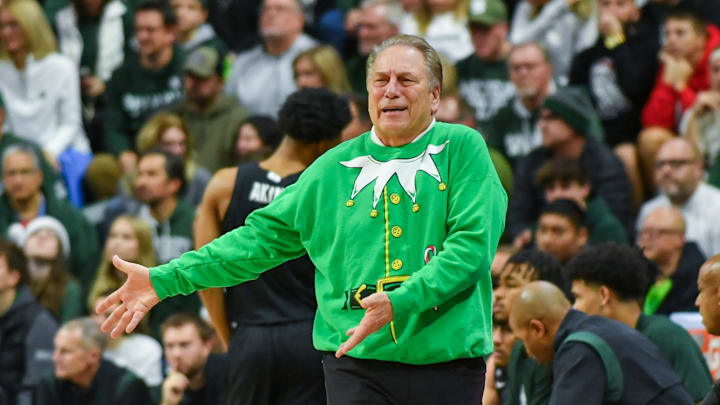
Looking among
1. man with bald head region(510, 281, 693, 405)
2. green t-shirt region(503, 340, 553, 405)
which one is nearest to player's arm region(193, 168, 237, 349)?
man with bald head region(510, 281, 693, 405)

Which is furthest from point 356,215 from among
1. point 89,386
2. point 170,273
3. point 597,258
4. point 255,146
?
point 255,146

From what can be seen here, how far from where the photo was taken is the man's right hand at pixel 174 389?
7.64 metres

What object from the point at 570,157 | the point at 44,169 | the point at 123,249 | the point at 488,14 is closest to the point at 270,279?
the point at 123,249

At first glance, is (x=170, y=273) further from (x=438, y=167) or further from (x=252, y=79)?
(x=252, y=79)

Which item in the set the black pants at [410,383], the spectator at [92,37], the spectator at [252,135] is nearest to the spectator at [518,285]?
the black pants at [410,383]

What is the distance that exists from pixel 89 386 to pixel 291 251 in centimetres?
423

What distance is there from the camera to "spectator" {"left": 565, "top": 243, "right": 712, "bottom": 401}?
18.7ft

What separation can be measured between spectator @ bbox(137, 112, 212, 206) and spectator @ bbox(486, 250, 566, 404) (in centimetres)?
378

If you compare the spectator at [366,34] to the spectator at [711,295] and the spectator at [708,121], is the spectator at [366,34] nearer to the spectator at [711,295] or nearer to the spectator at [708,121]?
the spectator at [708,121]

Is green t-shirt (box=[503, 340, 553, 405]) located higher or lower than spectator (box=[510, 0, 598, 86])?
lower

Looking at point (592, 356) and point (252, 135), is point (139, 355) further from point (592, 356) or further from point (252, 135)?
point (592, 356)

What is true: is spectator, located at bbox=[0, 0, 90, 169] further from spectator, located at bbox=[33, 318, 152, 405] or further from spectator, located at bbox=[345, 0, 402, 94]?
spectator, located at bbox=[33, 318, 152, 405]

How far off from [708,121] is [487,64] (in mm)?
1830

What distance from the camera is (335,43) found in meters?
11.5
